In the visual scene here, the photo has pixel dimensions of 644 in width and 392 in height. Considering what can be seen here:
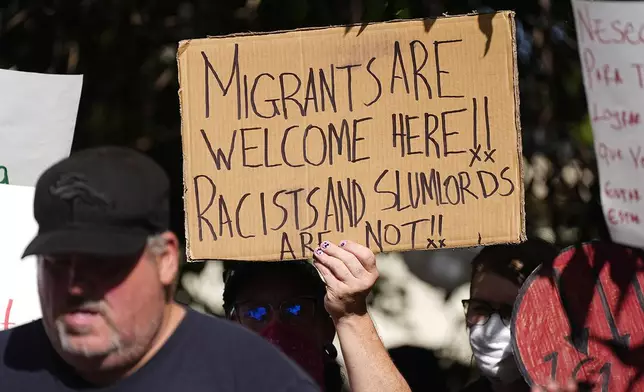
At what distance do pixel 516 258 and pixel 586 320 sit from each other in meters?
0.49

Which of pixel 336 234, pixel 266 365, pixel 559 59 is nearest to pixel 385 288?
pixel 559 59

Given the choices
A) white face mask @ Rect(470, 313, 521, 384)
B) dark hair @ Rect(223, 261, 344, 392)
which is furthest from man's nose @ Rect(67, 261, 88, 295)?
white face mask @ Rect(470, 313, 521, 384)

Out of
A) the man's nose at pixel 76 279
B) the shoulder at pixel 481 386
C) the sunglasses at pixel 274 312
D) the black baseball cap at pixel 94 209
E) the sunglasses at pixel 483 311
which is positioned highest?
the black baseball cap at pixel 94 209

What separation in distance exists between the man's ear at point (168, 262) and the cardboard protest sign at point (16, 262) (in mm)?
953

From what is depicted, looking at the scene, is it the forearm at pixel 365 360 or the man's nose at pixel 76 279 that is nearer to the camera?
the man's nose at pixel 76 279

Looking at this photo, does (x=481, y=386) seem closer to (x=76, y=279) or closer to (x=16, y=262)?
(x=16, y=262)

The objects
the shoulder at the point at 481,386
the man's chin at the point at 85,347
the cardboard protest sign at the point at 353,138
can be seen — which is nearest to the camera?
the man's chin at the point at 85,347

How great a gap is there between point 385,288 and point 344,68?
7.08ft

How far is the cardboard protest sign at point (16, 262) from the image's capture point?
2.84 m

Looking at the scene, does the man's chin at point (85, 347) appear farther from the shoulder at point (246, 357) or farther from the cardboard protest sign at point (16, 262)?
the cardboard protest sign at point (16, 262)

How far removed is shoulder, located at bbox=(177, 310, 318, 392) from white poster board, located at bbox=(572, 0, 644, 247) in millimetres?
1097

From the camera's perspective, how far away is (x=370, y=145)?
2.80 m

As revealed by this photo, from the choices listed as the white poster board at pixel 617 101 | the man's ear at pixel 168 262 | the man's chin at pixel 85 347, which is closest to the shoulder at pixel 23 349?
the man's chin at pixel 85 347

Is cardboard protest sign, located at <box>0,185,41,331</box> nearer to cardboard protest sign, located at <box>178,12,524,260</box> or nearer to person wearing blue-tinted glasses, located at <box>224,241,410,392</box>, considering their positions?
cardboard protest sign, located at <box>178,12,524,260</box>
